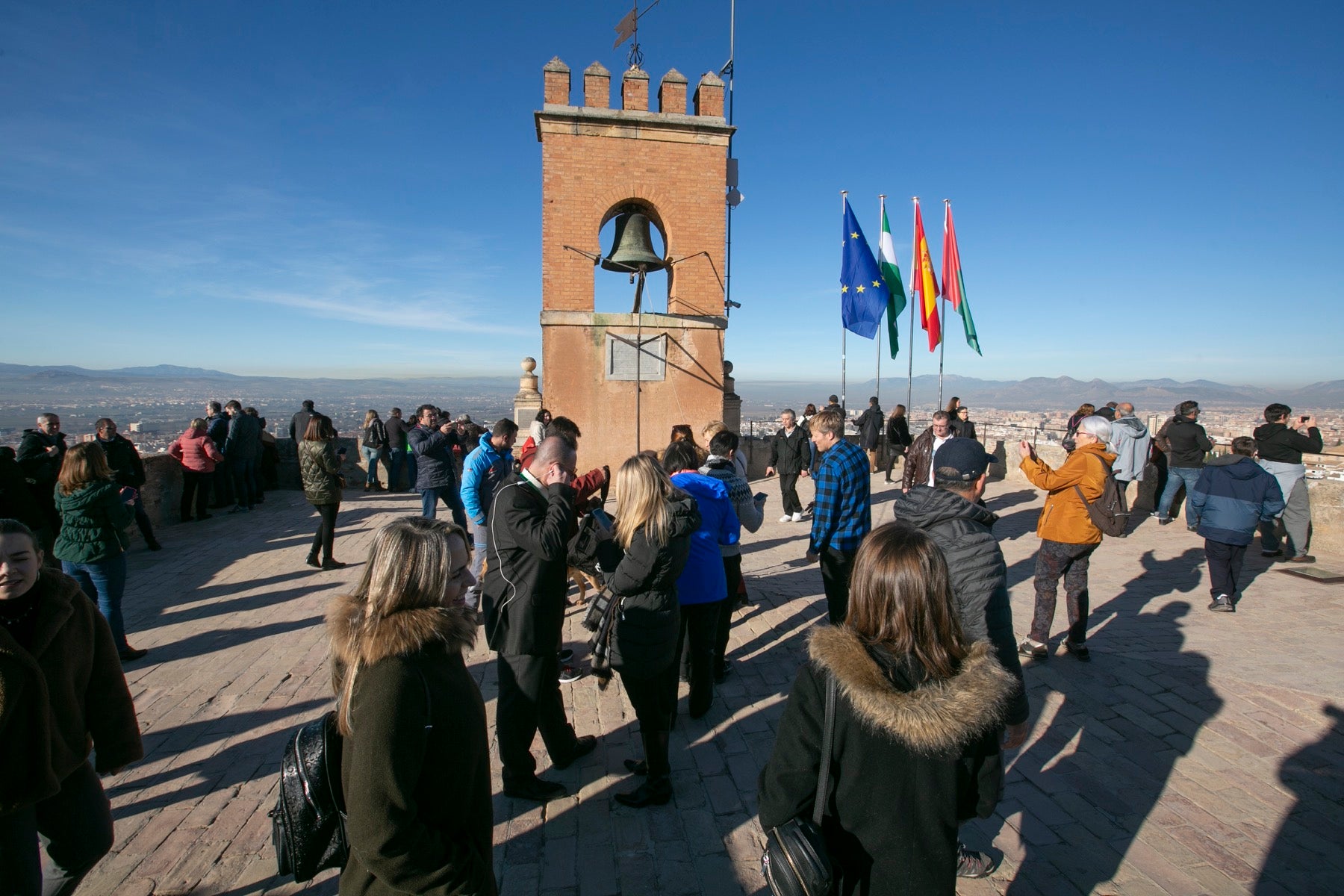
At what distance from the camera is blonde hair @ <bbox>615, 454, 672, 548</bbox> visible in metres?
3.09

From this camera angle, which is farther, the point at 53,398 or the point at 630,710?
the point at 53,398

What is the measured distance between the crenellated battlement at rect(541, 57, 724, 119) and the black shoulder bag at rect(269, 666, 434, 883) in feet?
31.0

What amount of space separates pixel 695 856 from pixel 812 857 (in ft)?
5.14

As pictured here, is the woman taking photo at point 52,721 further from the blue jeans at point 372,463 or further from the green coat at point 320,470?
the blue jeans at point 372,463

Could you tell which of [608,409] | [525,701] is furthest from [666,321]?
[525,701]

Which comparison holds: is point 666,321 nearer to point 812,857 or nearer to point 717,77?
point 717,77

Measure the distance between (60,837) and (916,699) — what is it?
10.00 ft

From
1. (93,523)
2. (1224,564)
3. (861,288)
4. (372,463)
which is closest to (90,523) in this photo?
(93,523)

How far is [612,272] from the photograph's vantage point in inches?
385

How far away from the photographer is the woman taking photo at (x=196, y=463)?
9625 millimetres

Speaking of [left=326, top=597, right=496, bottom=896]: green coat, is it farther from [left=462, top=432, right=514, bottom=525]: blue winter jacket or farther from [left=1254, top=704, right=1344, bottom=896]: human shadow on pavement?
[left=462, top=432, right=514, bottom=525]: blue winter jacket

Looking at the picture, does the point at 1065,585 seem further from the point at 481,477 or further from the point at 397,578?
the point at 481,477

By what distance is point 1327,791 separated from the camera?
11.1 feet

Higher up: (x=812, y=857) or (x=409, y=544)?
(x=409, y=544)
